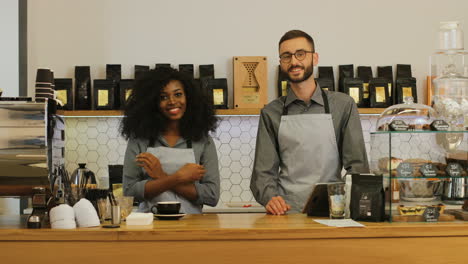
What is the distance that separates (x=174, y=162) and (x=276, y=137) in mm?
521

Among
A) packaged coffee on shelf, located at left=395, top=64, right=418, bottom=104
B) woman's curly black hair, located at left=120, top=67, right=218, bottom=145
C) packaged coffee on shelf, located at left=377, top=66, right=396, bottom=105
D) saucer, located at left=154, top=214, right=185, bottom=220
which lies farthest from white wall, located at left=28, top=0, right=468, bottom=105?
saucer, located at left=154, top=214, right=185, bottom=220

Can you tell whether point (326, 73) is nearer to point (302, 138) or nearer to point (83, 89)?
point (302, 138)

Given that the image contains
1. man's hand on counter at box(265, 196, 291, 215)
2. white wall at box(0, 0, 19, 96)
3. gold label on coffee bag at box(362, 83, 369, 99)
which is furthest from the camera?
white wall at box(0, 0, 19, 96)

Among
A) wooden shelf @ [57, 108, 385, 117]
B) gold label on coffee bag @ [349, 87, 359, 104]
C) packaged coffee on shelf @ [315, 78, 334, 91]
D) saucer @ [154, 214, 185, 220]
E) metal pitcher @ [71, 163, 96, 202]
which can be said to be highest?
packaged coffee on shelf @ [315, 78, 334, 91]

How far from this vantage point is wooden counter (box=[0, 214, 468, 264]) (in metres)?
2.08

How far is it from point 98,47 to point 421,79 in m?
2.26

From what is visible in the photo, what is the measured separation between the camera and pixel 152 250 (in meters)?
2.08

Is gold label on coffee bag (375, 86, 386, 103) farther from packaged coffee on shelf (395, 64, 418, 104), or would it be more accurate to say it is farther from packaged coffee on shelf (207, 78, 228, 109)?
packaged coffee on shelf (207, 78, 228, 109)

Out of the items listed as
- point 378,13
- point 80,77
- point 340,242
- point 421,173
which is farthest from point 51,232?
point 378,13

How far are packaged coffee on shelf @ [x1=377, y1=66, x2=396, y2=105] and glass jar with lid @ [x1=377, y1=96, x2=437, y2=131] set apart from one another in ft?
6.19

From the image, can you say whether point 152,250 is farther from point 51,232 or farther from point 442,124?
point 442,124

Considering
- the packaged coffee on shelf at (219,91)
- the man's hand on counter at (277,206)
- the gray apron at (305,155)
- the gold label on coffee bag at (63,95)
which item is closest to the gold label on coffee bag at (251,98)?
the packaged coffee on shelf at (219,91)

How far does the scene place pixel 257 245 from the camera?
Result: 2.09 m

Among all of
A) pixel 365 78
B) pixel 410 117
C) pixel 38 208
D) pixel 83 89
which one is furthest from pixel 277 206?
pixel 83 89
